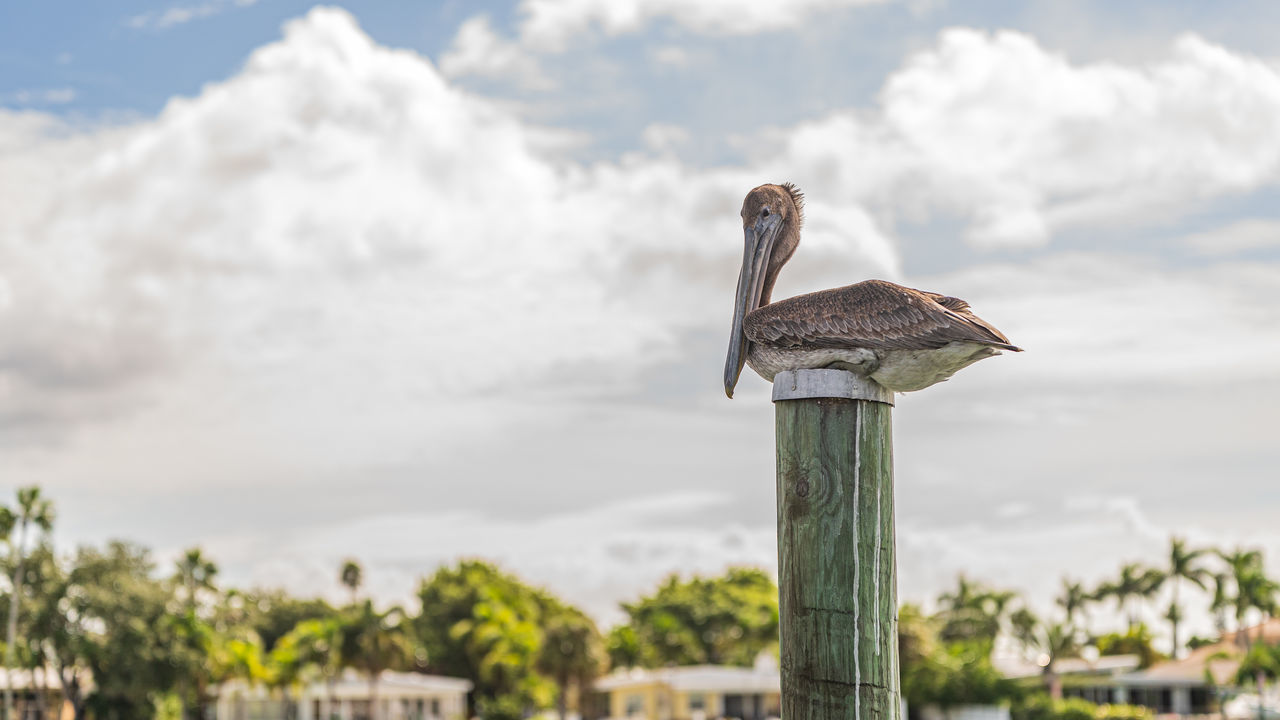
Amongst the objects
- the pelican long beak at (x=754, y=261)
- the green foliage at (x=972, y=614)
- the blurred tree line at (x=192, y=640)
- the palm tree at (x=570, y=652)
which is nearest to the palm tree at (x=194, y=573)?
the blurred tree line at (x=192, y=640)

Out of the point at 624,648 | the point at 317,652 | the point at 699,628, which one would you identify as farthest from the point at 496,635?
the point at 699,628

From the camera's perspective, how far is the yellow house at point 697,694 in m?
49.4

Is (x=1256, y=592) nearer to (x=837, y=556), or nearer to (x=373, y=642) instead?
(x=373, y=642)

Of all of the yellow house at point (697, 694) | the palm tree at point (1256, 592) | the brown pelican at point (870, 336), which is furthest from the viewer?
the palm tree at point (1256, 592)

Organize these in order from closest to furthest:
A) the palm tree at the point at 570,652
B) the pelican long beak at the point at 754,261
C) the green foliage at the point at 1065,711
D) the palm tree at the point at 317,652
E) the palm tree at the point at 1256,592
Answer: the pelican long beak at the point at 754,261 < the green foliage at the point at 1065,711 < the palm tree at the point at 570,652 < the palm tree at the point at 317,652 < the palm tree at the point at 1256,592

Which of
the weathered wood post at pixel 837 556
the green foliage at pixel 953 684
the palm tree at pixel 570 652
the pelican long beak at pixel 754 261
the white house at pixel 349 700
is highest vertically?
the pelican long beak at pixel 754 261

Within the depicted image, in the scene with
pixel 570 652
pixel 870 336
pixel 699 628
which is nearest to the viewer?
pixel 870 336

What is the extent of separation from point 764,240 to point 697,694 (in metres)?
50.2

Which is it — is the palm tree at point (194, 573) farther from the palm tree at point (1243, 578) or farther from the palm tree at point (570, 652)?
the palm tree at point (1243, 578)

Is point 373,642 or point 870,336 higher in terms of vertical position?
point 870,336

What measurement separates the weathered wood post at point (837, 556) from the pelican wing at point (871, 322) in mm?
182

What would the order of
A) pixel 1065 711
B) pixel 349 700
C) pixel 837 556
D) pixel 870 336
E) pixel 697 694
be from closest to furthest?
1. pixel 837 556
2. pixel 870 336
3. pixel 1065 711
4. pixel 697 694
5. pixel 349 700

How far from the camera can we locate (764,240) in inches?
206

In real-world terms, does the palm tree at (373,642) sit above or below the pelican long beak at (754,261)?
below
